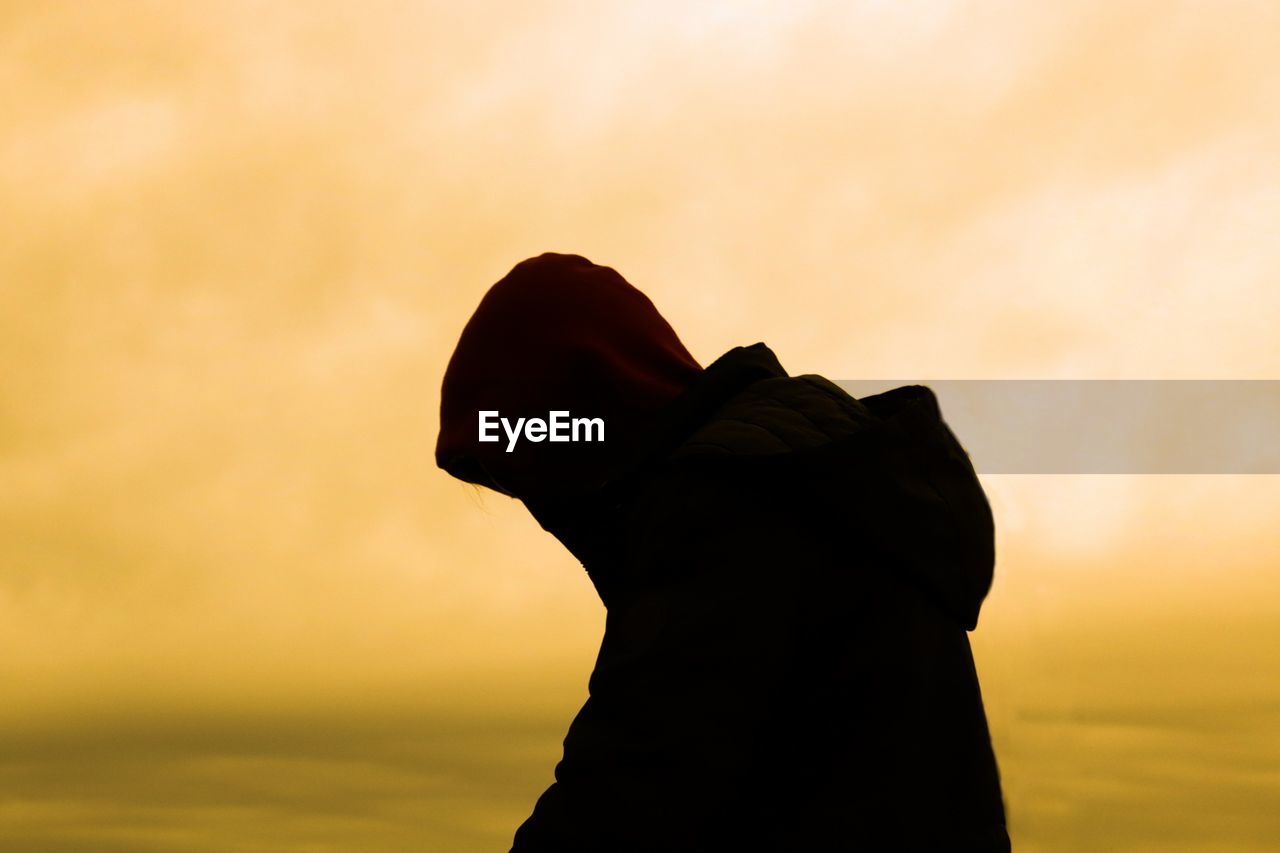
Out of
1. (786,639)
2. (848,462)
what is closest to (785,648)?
(786,639)

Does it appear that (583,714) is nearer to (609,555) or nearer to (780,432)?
(780,432)

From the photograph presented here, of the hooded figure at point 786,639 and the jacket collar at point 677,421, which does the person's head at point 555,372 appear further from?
the hooded figure at point 786,639

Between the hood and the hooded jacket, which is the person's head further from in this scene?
the hooded jacket

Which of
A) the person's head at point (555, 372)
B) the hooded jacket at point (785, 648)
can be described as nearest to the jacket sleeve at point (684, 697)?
the hooded jacket at point (785, 648)

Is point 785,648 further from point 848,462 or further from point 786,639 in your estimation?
point 848,462

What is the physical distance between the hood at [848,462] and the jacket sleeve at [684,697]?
9 cm

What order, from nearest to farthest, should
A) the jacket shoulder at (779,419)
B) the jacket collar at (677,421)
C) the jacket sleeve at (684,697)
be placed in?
the jacket sleeve at (684,697)
the jacket shoulder at (779,419)
the jacket collar at (677,421)

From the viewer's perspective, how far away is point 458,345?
11.9 feet

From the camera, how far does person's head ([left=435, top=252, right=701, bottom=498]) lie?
3047mm

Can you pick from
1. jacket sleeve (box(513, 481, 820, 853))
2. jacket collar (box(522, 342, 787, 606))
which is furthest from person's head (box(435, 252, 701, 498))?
jacket sleeve (box(513, 481, 820, 853))

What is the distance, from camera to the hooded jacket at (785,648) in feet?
7.51

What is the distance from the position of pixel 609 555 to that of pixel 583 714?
0.98 meters

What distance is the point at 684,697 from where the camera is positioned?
2289 mm

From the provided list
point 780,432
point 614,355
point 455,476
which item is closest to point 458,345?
point 455,476
